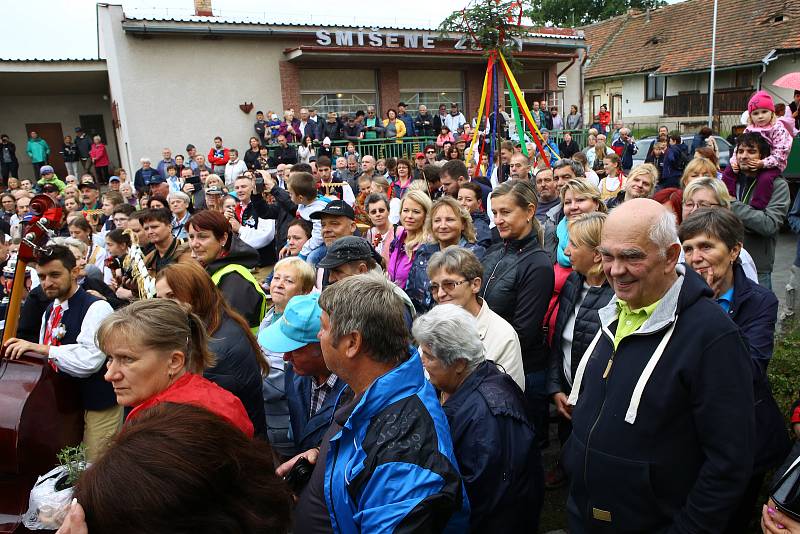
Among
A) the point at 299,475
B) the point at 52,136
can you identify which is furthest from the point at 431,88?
the point at 299,475

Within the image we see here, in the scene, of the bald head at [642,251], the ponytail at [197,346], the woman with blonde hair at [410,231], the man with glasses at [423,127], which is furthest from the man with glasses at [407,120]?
the bald head at [642,251]

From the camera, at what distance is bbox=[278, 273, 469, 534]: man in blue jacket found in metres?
1.81

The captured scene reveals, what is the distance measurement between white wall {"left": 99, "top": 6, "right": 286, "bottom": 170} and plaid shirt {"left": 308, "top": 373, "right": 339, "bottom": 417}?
14116 millimetres

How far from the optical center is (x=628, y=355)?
2.04 meters

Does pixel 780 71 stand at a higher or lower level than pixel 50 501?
higher

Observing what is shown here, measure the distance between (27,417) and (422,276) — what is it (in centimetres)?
260

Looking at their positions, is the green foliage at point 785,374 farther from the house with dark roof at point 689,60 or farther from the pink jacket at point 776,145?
the house with dark roof at point 689,60

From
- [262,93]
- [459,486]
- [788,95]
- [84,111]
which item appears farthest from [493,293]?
[788,95]

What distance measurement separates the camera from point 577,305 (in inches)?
138

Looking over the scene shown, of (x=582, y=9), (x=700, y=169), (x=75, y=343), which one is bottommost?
(x=75, y=343)

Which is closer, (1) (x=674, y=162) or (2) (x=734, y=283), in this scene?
(2) (x=734, y=283)

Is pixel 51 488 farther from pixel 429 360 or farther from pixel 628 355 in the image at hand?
pixel 628 355

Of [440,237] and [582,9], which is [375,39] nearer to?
[440,237]

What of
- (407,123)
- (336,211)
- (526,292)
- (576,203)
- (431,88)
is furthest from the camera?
(431,88)
